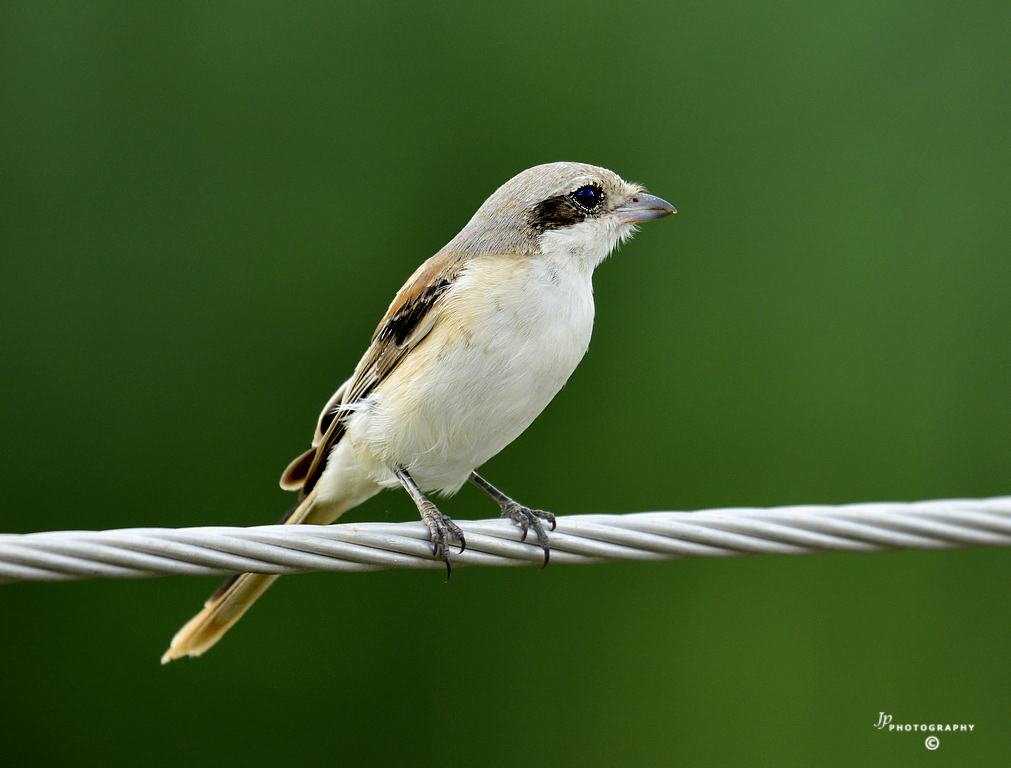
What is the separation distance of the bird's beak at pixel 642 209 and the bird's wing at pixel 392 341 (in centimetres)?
67

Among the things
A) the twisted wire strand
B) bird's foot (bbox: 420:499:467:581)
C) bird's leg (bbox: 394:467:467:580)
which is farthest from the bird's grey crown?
the twisted wire strand

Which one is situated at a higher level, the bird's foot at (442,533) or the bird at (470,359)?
the bird at (470,359)

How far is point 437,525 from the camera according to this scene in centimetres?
239

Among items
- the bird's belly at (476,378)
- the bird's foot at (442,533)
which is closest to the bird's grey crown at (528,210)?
the bird's belly at (476,378)

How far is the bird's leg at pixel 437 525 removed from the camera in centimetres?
223

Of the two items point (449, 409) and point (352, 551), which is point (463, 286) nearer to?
point (449, 409)

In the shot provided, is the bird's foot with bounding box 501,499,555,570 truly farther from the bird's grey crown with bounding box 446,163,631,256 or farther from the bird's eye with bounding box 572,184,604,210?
the bird's eye with bounding box 572,184,604,210

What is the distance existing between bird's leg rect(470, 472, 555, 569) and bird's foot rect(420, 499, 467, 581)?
0.63 feet

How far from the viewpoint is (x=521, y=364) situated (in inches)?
106

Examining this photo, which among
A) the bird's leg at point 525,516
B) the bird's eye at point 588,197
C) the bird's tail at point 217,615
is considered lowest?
the bird's tail at point 217,615

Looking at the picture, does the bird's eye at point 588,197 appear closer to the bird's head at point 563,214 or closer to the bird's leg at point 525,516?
the bird's head at point 563,214

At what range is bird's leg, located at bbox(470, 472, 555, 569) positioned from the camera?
2223 millimetres

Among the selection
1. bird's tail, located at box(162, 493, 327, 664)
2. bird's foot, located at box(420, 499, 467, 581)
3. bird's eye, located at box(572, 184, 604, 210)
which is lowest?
bird's tail, located at box(162, 493, 327, 664)

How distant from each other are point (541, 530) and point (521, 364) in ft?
1.87
